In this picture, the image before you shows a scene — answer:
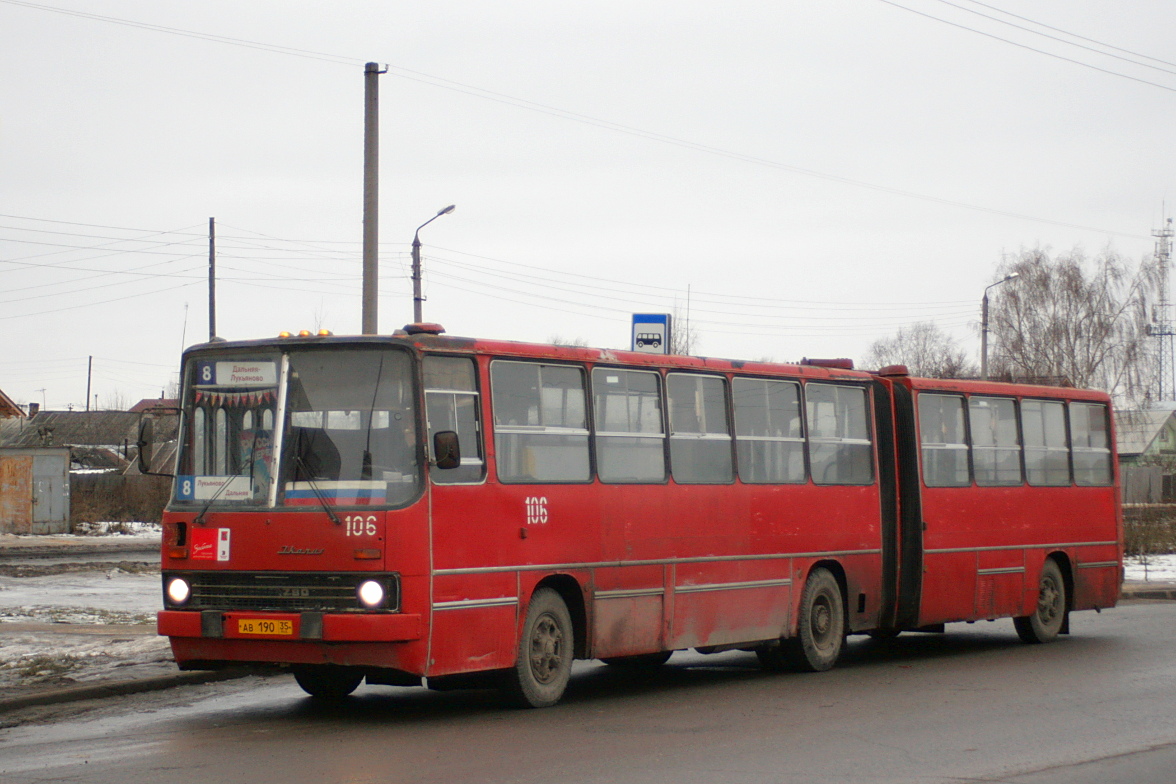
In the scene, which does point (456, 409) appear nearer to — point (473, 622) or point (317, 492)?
point (317, 492)

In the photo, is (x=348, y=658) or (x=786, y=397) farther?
(x=786, y=397)

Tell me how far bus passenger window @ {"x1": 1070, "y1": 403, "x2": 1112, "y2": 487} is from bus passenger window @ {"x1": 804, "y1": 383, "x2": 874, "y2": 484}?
426 centimetres

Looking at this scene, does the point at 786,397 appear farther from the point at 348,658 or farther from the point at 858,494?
the point at 348,658

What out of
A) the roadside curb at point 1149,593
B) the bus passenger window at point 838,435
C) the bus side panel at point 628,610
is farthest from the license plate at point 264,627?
the roadside curb at point 1149,593

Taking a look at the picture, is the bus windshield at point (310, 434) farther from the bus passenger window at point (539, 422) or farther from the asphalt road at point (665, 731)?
the asphalt road at point (665, 731)

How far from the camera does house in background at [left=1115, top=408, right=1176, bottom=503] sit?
68875 millimetres

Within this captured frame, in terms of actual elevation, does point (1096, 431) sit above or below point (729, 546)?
above

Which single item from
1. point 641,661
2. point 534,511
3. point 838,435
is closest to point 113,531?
point 641,661

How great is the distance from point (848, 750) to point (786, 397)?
574cm

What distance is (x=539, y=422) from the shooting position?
11695mm

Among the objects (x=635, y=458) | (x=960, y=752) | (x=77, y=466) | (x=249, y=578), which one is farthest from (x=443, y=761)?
(x=77, y=466)

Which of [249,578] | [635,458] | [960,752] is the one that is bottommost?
[960,752]

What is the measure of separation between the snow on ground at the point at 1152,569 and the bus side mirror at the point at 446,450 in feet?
68.0

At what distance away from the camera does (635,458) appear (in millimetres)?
12641
